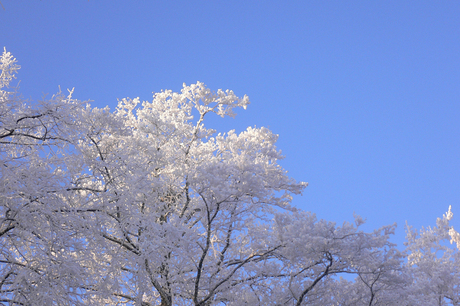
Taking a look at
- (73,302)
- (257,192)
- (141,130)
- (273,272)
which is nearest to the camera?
(73,302)

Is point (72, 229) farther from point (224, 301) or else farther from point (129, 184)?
point (224, 301)

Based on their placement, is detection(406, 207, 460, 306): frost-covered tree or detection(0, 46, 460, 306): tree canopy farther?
detection(406, 207, 460, 306): frost-covered tree

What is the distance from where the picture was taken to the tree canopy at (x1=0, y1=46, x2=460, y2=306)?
616cm

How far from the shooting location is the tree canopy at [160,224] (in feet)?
20.2

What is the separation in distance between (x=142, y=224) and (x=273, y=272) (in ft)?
14.1

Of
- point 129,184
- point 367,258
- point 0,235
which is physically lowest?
point 0,235

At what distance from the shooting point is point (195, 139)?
484 inches

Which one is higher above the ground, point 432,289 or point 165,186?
point 165,186

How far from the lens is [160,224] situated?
9414 mm

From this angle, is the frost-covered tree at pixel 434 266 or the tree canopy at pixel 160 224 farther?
the frost-covered tree at pixel 434 266

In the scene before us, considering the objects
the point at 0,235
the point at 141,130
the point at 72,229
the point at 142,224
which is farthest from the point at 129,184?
the point at 141,130

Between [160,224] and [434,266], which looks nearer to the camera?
[160,224]

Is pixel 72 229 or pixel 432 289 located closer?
pixel 72 229

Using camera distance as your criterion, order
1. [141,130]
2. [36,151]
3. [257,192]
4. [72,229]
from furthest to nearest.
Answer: [141,130] → [257,192] → [36,151] → [72,229]
